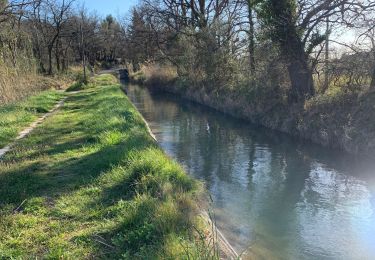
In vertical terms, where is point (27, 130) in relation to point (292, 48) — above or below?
below

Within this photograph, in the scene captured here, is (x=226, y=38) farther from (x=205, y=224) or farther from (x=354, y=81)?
(x=205, y=224)

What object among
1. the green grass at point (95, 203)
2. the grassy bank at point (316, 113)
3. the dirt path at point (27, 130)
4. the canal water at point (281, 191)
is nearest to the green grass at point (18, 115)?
the dirt path at point (27, 130)

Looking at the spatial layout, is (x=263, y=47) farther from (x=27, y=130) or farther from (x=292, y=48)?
(x=27, y=130)

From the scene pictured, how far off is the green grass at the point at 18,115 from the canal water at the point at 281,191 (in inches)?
187

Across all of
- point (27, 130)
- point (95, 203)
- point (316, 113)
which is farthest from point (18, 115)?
point (316, 113)

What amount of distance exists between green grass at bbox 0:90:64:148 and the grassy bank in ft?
29.9

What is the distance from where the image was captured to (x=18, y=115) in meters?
13.8

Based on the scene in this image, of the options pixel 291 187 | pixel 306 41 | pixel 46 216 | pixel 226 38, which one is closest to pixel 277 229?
pixel 291 187

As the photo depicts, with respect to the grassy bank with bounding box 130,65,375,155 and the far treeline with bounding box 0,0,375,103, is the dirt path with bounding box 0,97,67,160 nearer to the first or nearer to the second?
the far treeline with bounding box 0,0,375,103

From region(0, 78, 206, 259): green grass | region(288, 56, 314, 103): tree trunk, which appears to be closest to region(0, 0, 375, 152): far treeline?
region(288, 56, 314, 103): tree trunk

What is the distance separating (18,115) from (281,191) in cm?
953

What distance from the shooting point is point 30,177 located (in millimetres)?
7035

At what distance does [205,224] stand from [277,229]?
2015 mm

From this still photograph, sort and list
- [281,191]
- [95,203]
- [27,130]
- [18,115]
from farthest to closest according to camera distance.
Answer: [18,115], [27,130], [281,191], [95,203]
